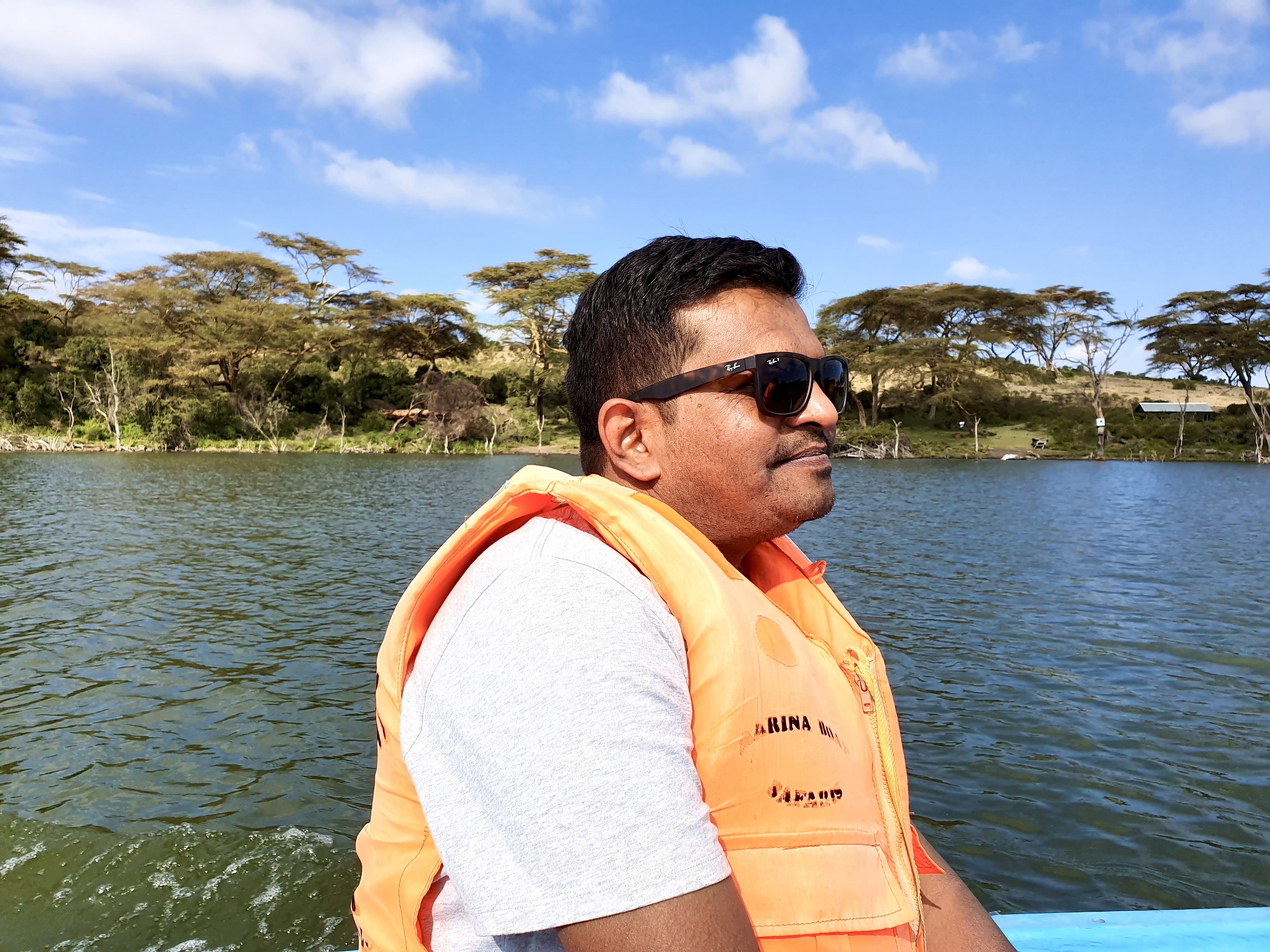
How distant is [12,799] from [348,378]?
46256 millimetres

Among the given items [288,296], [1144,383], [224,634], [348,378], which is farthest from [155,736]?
[1144,383]

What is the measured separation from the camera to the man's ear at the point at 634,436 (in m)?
1.56

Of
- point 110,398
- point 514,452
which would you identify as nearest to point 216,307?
point 110,398

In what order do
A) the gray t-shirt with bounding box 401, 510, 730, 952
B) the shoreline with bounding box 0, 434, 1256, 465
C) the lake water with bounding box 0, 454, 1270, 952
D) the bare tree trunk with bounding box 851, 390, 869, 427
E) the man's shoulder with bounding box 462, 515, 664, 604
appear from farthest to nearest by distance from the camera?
the bare tree trunk with bounding box 851, 390, 869, 427
the shoreline with bounding box 0, 434, 1256, 465
the lake water with bounding box 0, 454, 1270, 952
the man's shoulder with bounding box 462, 515, 664, 604
the gray t-shirt with bounding box 401, 510, 730, 952

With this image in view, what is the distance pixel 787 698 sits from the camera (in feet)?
4.13

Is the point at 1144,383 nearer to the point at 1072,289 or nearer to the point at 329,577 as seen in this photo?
the point at 1072,289

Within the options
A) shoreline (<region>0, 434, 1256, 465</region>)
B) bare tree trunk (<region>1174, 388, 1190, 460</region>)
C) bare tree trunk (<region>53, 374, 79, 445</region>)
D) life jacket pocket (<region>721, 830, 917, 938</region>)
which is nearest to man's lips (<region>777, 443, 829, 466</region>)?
life jacket pocket (<region>721, 830, 917, 938</region>)

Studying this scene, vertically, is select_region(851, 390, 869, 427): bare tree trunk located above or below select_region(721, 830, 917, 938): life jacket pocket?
above

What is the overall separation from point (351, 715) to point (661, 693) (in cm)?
626

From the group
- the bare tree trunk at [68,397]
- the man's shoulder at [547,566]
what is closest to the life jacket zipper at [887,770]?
the man's shoulder at [547,566]

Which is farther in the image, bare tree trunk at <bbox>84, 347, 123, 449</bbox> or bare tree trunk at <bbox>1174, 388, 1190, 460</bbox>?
bare tree trunk at <bbox>1174, 388, 1190, 460</bbox>

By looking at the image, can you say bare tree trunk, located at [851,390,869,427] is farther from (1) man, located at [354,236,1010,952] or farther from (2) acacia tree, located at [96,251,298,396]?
(1) man, located at [354,236,1010,952]

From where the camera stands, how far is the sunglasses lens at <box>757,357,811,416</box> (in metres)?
1.51

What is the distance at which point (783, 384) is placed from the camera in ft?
5.03
